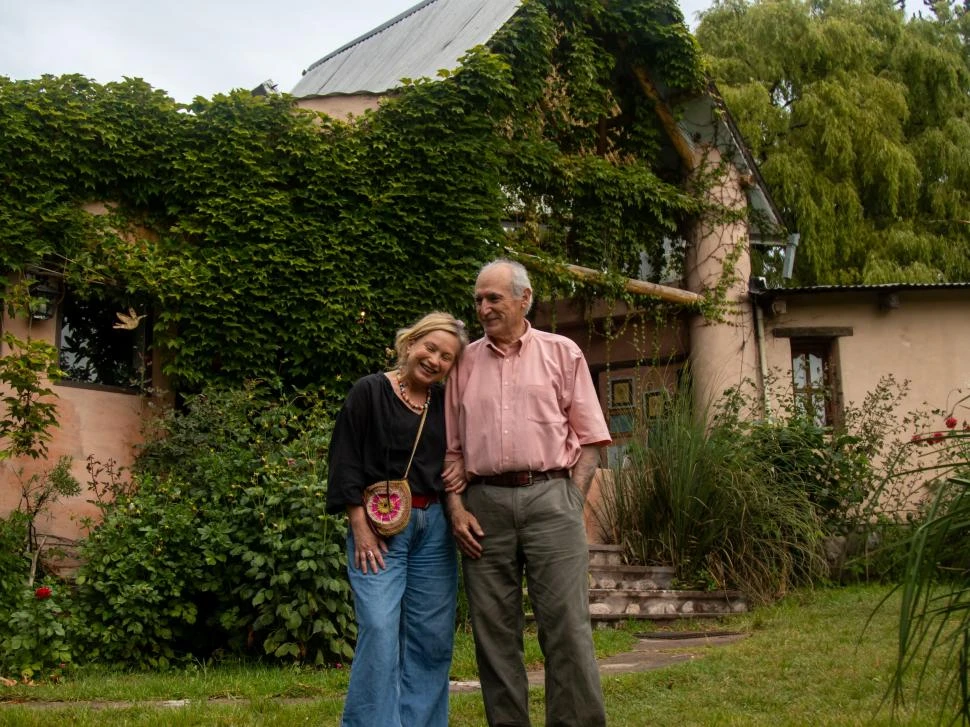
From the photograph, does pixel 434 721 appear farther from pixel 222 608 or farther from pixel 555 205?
pixel 555 205

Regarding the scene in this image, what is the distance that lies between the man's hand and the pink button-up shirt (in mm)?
156

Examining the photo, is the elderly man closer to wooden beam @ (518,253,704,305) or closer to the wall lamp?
the wall lamp

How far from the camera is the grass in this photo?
4.51 m

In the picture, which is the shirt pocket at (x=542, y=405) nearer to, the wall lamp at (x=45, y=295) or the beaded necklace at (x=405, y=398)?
the beaded necklace at (x=405, y=398)

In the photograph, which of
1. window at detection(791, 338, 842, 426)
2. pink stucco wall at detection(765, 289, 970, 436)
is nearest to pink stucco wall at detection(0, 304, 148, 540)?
pink stucco wall at detection(765, 289, 970, 436)

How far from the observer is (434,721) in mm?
3666

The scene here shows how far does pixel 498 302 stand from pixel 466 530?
84 centimetres

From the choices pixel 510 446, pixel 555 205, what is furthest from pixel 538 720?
pixel 555 205

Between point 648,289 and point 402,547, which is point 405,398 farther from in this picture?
point 648,289

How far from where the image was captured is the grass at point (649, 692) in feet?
14.8

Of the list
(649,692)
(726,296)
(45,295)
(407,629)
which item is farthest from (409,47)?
(407,629)

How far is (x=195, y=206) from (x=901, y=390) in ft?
27.2

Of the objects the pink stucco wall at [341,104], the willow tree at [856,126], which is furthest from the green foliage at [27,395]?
the willow tree at [856,126]

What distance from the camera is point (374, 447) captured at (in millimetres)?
3697
